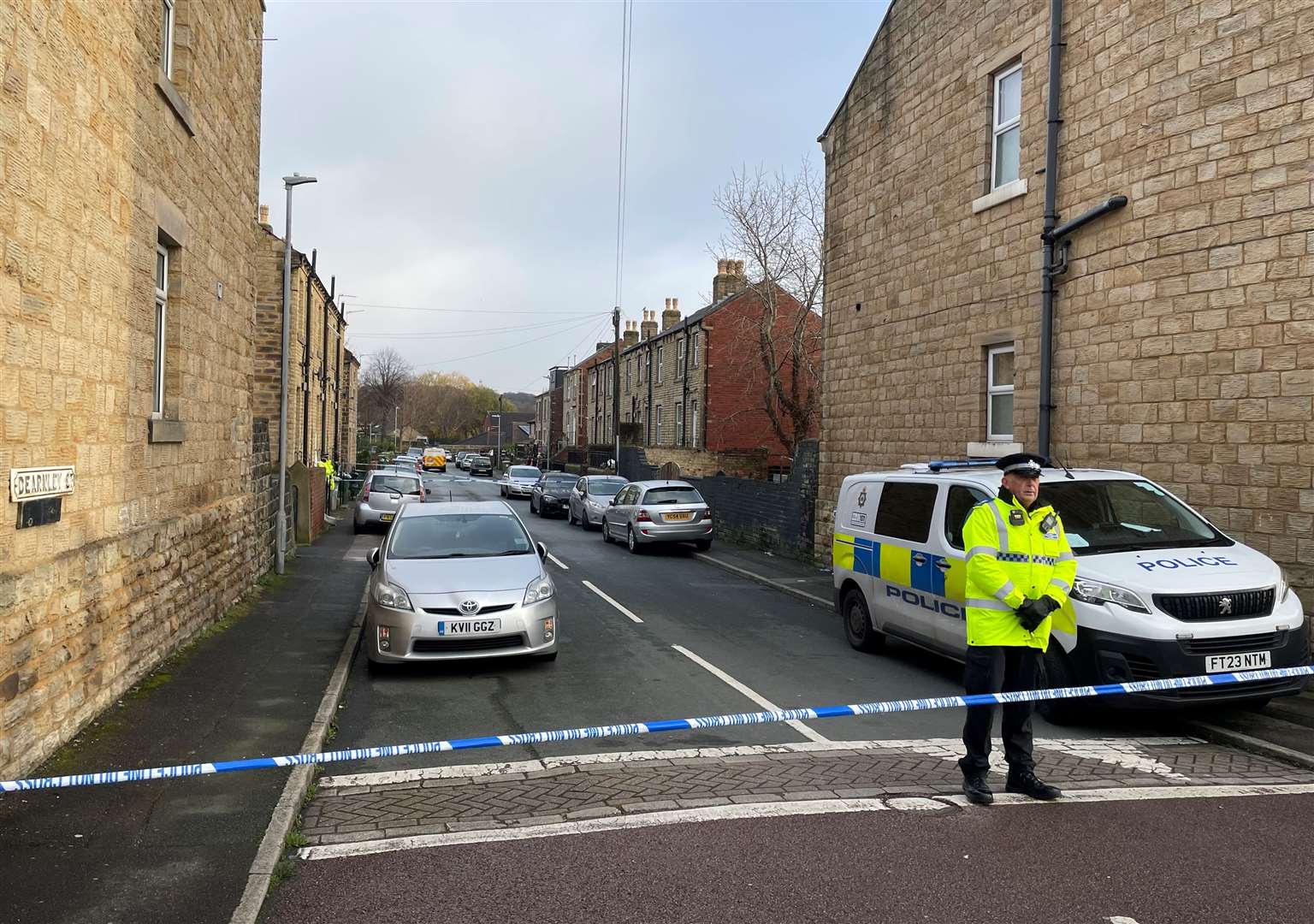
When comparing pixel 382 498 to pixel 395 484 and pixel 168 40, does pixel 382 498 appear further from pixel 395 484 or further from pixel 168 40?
pixel 168 40

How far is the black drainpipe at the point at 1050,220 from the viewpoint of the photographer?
36.9 feet

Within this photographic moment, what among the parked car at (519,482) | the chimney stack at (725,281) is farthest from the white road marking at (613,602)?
the chimney stack at (725,281)

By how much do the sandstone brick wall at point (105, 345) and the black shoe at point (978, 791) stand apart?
201 inches

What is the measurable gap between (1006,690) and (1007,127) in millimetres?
9450

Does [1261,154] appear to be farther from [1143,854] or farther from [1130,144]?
[1143,854]

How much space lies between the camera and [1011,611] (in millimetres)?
5219

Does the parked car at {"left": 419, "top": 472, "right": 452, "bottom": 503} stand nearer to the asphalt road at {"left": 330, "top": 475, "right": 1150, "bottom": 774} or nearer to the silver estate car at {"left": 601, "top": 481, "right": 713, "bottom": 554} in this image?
the silver estate car at {"left": 601, "top": 481, "right": 713, "bottom": 554}

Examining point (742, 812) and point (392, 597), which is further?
point (392, 597)

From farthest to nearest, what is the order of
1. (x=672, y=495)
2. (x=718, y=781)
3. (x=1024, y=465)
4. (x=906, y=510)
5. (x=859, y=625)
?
(x=672, y=495) → (x=859, y=625) → (x=906, y=510) → (x=718, y=781) → (x=1024, y=465)

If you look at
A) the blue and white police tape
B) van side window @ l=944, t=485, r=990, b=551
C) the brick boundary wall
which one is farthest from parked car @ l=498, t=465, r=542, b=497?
the blue and white police tape

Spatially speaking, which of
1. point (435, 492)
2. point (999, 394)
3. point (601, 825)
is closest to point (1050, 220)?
point (999, 394)

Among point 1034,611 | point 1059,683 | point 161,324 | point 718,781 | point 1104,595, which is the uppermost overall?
point 161,324

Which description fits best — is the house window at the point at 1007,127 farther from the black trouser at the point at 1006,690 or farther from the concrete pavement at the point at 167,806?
the concrete pavement at the point at 167,806

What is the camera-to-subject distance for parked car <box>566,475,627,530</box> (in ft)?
85.3
